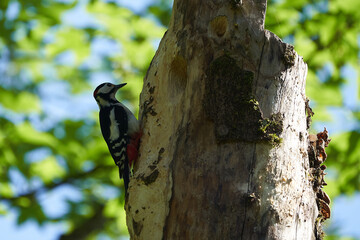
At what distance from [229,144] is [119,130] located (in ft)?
6.54

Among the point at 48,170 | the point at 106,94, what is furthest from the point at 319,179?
the point at 48,170

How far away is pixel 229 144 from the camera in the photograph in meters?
2.62

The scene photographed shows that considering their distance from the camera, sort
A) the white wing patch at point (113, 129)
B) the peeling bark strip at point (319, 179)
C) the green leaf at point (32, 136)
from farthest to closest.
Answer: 1. the green leaf at point (32, 136)
2. the white wing patch at point (113, 129)
3. the peeling bark strip at point (319, 179)

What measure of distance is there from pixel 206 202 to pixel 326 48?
3.62 metres

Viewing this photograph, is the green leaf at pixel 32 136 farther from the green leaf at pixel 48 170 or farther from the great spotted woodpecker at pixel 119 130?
the great spotted woodpecker at pixel 119 130

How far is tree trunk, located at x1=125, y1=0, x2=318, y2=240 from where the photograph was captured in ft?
8.21

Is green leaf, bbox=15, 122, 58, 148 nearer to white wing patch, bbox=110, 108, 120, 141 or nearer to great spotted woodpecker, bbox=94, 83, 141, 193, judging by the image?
great spotted woodpecker, bbox=94, 83, 141, 193

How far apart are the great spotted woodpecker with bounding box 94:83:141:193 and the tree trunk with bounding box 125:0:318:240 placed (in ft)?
2.41

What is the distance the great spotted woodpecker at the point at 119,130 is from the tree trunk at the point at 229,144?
73cm

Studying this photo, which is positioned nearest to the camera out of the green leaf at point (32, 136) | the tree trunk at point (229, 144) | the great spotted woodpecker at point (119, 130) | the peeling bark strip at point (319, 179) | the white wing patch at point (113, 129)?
the tree trunk at point (229, 144)

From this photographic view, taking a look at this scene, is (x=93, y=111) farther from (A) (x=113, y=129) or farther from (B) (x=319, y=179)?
(B) (x=319, y=179)

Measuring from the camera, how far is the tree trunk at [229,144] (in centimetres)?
250

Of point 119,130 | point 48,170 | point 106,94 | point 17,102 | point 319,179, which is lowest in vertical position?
point 319,179

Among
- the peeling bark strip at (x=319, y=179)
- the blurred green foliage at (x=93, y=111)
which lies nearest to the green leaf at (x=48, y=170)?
the blurred green foliage at (x=93, y=111)
